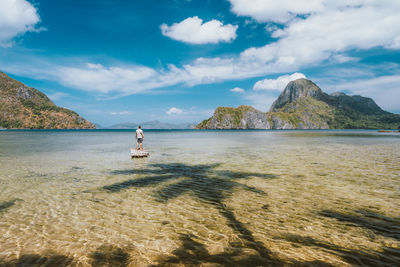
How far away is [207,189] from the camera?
523 inches

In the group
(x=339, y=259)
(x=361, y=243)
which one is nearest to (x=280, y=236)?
(x=339, y=259)

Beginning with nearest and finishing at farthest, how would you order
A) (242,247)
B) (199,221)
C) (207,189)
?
(242,247)
(199,221)
(207,189)

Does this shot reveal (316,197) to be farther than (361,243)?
Yes

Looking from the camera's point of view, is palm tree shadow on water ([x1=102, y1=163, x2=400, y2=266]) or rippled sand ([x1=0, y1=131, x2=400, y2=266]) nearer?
palm tree shadow on water ([x1=102, y1=163, x2=400, y2=266])

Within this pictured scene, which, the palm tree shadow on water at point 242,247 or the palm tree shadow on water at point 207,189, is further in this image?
the palm tree shadow on water at point 207,189

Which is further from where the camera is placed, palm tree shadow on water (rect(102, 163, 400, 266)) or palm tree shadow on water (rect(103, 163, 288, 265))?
palm tree shadow on water (rect(103, 163, 288, 265))

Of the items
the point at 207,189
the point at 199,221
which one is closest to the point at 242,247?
the point at 199,221

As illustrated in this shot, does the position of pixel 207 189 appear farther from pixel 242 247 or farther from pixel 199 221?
pixel 242 247

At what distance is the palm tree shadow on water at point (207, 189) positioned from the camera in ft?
19.9

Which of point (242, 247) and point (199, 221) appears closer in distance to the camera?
point (242, 247)

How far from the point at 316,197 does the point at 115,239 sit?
1054 cm

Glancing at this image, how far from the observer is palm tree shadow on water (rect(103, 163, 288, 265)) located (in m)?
6.05

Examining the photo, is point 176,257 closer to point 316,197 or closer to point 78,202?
point 78,202

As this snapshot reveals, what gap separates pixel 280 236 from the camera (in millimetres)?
7168
